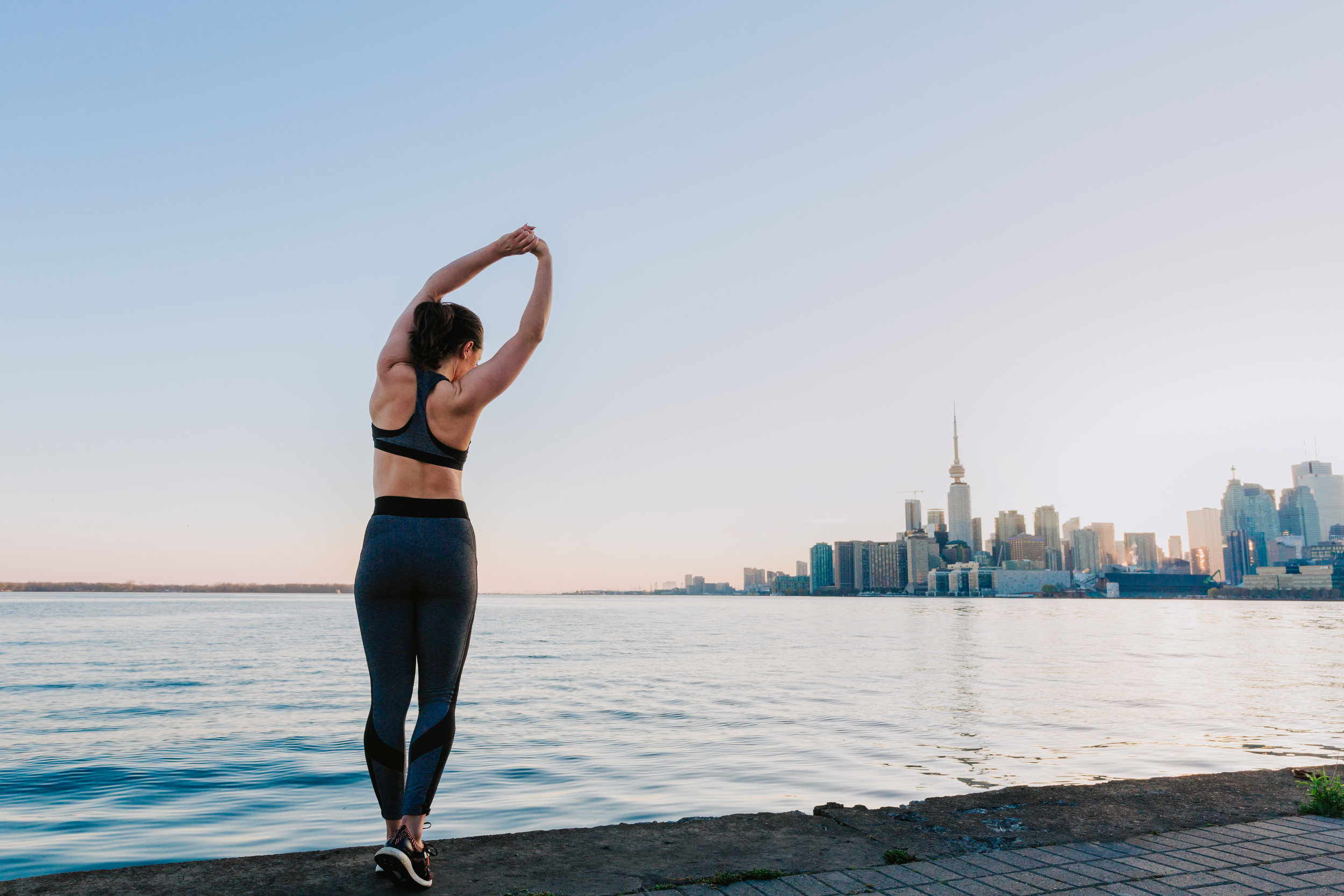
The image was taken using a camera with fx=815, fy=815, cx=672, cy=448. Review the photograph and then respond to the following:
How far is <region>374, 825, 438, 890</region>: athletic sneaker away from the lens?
2.62 metres

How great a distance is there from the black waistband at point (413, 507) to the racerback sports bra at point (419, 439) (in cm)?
14

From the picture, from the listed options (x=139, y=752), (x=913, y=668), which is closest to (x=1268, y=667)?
(x=913, y=668)

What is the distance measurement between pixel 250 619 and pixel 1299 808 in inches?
2433

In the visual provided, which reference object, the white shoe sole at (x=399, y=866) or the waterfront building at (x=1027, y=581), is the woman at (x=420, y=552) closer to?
the white shoe sole at (x=399, y=866)

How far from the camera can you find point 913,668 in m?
19.6

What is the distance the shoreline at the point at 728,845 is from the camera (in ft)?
8.99

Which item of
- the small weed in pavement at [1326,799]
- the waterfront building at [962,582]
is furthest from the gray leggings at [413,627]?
the waterfront building at [962,582]

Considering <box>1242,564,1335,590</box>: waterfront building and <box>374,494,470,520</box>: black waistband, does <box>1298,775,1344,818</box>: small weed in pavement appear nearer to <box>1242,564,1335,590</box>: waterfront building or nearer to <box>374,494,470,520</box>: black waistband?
<box>374,494,470,520</box>: black waistband

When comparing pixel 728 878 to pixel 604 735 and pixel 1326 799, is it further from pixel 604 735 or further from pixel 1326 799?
pixel 604 735

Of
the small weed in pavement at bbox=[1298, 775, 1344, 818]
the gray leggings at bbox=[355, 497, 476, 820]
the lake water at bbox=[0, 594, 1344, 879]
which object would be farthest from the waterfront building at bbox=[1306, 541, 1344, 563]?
the gray leggings at bbox=[355, 497, 476, 820]

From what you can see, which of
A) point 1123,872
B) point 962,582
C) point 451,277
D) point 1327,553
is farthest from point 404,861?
point 1327,553

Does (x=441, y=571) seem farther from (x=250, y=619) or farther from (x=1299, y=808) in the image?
(x=250, y=619)

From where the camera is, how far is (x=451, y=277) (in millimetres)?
3107

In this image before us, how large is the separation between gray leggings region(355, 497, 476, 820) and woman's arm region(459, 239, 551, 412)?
0.38 m
